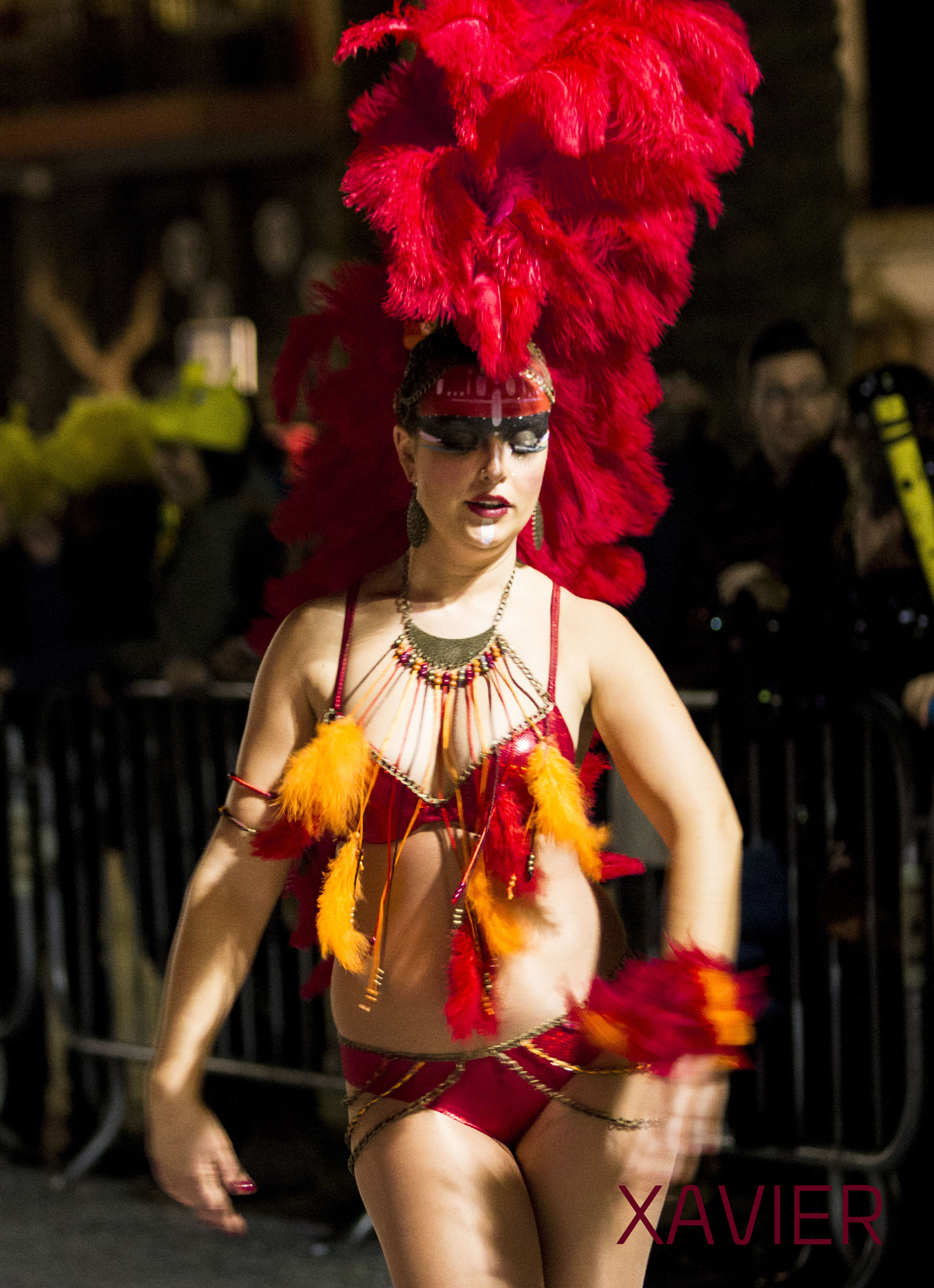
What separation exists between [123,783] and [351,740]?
Result: 284 centimetres

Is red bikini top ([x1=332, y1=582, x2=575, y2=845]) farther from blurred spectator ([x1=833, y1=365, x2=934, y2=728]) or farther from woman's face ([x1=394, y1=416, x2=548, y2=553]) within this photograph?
blurred spectator ([x1=833, y1=365, x2=934, y2=728])

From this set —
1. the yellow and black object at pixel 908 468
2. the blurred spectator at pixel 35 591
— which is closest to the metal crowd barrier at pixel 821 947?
the yellow and black object at pixel 908 468

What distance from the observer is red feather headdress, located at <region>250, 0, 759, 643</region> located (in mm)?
2008

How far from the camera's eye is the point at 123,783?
4777mm

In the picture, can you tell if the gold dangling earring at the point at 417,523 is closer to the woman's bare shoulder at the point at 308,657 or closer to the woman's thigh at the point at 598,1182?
the woman's bare shoulder at the point at 308,657

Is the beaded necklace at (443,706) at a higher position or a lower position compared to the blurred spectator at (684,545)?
lower

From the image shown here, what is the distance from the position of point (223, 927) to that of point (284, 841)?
0.54 feet

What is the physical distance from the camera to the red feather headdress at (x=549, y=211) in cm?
201

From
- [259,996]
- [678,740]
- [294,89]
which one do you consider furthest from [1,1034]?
[294,89]

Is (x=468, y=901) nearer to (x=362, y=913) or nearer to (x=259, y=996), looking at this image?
(x=362, y=913)

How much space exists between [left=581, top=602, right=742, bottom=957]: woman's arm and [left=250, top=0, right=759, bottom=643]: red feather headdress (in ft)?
0.65

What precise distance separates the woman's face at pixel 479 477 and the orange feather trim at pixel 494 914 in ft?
1.49

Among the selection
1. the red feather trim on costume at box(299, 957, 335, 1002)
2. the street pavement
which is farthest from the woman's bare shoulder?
the street pavement

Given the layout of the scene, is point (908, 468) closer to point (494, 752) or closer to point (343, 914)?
point (494, 752)
